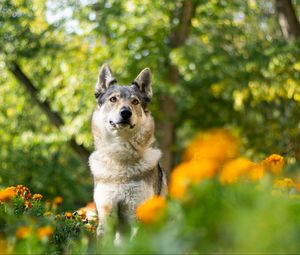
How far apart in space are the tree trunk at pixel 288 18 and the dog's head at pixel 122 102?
8593 millimetres

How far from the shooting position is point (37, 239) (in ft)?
9.18

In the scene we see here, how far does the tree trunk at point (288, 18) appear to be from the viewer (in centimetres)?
1416

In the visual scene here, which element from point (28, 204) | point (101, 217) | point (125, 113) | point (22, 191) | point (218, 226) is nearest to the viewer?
point (218, 226)

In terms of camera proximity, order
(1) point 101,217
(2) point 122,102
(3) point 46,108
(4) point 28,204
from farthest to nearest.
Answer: (3) point 46,108 < (2) point 122,102 < (1) point 101,217 < (4) point 28,204

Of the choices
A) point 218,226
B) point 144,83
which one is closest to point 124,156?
point 144,83

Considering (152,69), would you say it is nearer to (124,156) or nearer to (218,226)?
(124,156)

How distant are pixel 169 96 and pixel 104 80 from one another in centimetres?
767

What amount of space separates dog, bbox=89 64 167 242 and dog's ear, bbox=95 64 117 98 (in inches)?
5.4

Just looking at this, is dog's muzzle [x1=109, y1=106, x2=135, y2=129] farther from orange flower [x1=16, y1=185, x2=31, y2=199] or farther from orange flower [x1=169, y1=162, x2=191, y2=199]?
orange flower [x1=169, y1=162, x2=191, y2=199]

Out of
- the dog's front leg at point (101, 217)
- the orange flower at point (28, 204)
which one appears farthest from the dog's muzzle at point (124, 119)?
the orange flower at point (28, 204)

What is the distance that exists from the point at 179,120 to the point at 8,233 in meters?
12.9

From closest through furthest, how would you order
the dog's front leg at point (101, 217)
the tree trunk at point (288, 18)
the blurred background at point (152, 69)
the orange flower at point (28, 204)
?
1. the orange flower at point (28, 204)
2. the dog's front leg at point (101, 217)
3. the blurred background at point (152, 69)
4. the tree trunk at point (288, 18)

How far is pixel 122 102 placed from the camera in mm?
5973

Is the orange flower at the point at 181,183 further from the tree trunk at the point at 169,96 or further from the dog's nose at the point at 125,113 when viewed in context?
the tree trunk at the point at 169,96
